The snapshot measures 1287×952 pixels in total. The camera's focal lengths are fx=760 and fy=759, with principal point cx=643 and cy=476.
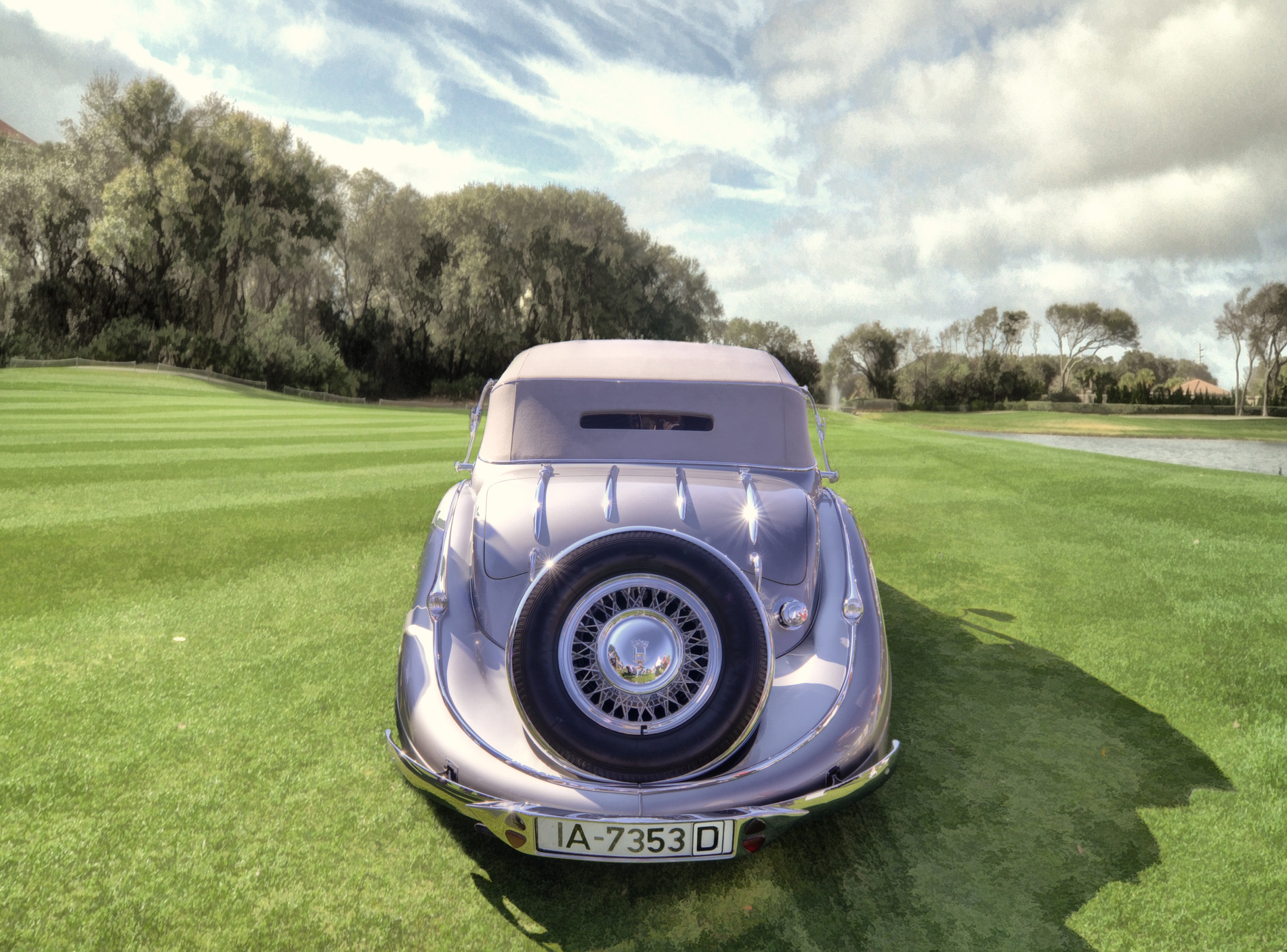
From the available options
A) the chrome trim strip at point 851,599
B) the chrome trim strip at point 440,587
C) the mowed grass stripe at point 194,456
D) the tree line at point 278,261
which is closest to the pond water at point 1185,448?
the mowed grass stripe at point 194,456

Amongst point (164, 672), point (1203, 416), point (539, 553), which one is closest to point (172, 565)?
point (164, 672)

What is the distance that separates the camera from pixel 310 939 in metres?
2.41

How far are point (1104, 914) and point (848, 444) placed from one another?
16110 mm

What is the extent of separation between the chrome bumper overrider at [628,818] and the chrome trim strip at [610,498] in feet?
3.65

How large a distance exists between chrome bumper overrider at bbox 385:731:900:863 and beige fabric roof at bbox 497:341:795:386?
202 cm

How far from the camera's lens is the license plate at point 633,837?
2.49 meters

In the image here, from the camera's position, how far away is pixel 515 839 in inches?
100

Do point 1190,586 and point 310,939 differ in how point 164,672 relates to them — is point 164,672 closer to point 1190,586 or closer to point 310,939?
point 310,939

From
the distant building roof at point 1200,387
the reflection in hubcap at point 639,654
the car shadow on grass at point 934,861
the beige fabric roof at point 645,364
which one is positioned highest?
the distant building roof at point 1200,387

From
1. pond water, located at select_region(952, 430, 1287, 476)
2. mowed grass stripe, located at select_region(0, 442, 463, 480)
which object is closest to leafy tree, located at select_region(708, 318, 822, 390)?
pond water, located at select_region(952, 430, 1287, 476)

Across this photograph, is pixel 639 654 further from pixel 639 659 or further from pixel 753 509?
pixel 753 509

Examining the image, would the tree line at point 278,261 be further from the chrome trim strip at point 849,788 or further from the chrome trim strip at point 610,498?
the chrome trim strip at point 849,788

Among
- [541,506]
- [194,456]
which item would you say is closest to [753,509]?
[541,506]

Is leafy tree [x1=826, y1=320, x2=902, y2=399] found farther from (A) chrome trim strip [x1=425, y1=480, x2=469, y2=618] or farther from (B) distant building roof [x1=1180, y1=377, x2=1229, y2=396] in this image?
(A) chrome trim strip [x1=425, y1=480, x2=469, y2=618]
